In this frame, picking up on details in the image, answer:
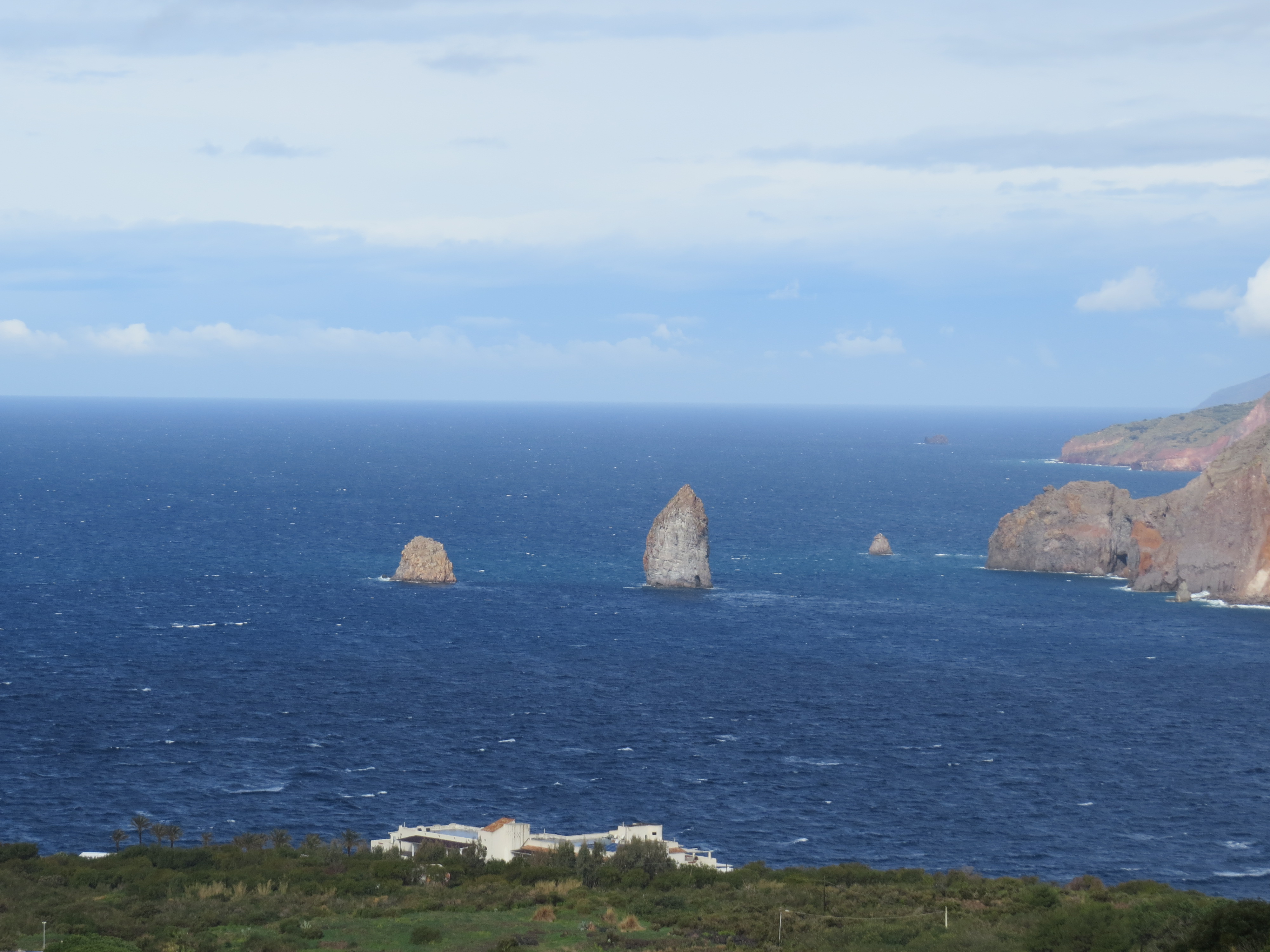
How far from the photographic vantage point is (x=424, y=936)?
41031mm

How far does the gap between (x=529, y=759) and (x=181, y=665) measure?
31.9 meters

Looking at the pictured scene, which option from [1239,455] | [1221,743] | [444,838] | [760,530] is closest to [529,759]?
[444,838]

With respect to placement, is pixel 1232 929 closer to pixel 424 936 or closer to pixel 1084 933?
pixel 1084 933

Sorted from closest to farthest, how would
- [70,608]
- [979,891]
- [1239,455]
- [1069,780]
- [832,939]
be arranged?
[832,939], [979,891], [1069,780], [70,608], [1239,455]

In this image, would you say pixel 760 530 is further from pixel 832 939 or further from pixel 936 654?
pixel 832 939

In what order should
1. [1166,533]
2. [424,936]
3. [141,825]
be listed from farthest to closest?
[1166,533], [141,825], [424,936]

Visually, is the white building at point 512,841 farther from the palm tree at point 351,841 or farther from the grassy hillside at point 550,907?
the grassy hillside at point 550,907

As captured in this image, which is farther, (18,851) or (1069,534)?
(1069,534)

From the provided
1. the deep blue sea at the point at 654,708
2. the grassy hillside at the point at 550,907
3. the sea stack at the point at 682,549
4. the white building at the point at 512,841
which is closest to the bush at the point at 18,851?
the grassy hillside at the point at 550,907

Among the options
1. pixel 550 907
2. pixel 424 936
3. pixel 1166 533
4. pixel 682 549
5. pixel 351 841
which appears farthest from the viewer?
pixel 1166 533

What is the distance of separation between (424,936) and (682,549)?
9213cm

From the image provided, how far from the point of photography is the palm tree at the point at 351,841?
55.4 metres

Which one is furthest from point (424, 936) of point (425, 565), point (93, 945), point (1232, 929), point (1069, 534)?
point (1069, 534)

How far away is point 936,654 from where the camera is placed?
102 metres
